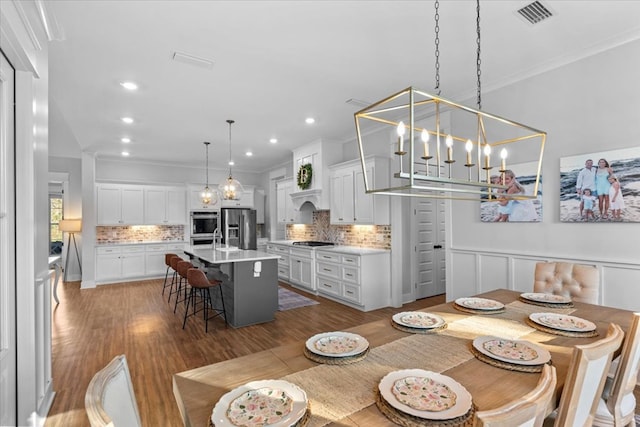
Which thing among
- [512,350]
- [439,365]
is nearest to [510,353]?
[512,350]

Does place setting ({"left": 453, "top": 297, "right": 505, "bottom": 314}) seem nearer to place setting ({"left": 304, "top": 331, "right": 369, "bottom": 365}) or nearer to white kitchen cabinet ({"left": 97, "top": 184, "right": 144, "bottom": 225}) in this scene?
place setting ({"left": 304, "top": 331, "right": 369, "bottom": 365})

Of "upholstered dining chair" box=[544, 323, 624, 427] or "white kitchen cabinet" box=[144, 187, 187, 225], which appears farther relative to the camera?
"white kitchen cabinet" box=[144, 187, 187, 225]

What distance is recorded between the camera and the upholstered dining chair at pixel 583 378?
3.45 feet

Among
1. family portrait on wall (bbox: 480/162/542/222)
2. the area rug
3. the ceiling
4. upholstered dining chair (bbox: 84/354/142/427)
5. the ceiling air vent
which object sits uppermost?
the ceiling air vent

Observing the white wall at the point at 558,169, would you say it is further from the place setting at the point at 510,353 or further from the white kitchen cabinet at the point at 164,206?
the white kitchen cabinet at the point at 164,206

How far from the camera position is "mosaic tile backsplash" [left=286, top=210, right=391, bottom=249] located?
516 cm

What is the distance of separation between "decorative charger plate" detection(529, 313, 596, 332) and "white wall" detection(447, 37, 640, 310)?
1322 mm

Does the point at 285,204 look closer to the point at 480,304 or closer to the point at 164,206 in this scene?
the point at 164,206

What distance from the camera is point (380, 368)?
1358 mm

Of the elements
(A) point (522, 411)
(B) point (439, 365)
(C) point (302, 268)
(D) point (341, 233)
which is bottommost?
(C) point (302, 268)

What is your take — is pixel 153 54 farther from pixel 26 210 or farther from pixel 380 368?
pixel 380 368

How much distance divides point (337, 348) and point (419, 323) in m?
0.61

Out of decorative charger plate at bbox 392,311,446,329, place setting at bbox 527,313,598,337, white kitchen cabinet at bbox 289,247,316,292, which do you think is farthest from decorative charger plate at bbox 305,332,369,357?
white kitchen cabinet at bbox 289,247,316,292

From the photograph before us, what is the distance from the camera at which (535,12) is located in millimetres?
2330
